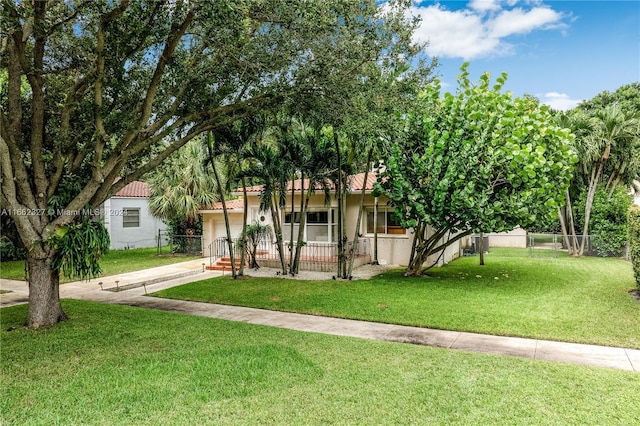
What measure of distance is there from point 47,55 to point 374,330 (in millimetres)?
9514

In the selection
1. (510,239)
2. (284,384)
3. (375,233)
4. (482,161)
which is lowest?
(284,384)

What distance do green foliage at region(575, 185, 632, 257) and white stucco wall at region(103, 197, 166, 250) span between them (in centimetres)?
2511

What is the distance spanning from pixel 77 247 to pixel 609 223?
22.5 metres

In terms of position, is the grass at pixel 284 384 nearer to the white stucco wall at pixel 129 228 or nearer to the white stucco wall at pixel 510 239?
the white stucco wall at pixel 129 228

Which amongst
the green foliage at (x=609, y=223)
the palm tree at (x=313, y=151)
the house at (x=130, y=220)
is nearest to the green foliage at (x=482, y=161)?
the palm tree at (x=313, y=151)

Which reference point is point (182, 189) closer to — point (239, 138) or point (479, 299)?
point (239, 138)

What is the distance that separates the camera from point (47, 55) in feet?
29.8

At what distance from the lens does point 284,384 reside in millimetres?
4980

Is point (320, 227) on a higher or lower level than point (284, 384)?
higher

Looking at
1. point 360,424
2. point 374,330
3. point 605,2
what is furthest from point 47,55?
point 605,2

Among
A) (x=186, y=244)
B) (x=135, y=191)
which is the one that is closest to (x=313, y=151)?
(x=186, y=244)

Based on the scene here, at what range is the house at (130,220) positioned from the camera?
23.8 m

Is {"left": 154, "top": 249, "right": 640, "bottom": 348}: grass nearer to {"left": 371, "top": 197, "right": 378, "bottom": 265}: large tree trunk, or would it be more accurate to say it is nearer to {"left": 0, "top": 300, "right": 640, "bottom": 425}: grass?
{"left": 0, "top": 300, "right": 640, "bottom": 425}: grass

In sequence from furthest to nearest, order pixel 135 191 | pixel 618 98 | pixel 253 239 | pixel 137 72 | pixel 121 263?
pixel 618 98 → pixel 135 191 → pixel 121 263 → pixel 253 239 → pixel 137 72
